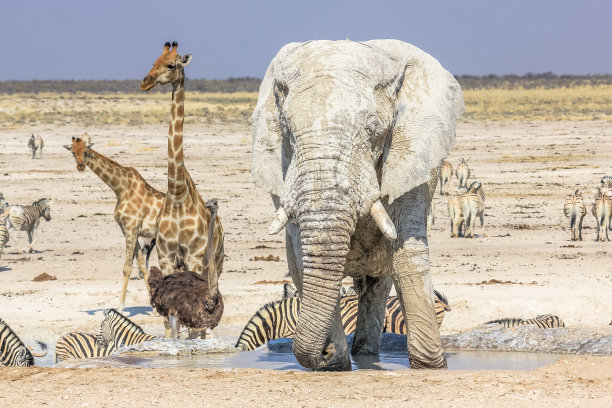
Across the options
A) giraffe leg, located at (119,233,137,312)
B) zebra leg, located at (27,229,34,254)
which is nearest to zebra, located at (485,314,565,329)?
giraffe leg, located at (119,233,137,312)

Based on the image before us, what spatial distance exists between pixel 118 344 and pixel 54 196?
12928 millimetres

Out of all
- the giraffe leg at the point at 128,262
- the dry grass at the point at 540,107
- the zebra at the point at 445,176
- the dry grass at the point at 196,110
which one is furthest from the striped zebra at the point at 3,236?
the dry grass at the point at 540,107

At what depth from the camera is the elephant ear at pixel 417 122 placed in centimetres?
607

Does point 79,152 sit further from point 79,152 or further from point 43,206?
point 43,206

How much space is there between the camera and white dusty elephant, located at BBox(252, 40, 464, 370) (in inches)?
214

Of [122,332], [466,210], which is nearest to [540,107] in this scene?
[466,210]

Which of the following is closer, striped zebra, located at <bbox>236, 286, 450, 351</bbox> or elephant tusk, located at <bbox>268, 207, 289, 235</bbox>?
elephant tusk, located at <bbox>268, 207, 289, 235</bbox>

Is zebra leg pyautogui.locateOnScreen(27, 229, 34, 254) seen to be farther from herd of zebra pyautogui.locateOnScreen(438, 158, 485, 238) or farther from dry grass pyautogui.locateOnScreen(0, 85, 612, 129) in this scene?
dry grass pyautogui.locateOnScreen(0, 85, 612, 129)

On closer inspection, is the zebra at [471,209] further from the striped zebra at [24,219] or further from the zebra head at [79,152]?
the zebra head at [79,152]

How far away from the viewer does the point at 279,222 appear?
5.45m

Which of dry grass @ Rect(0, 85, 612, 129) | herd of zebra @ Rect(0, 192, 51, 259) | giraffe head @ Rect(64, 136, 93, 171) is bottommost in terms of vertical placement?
herd of zebra @ Rect(0, 192, 51, 259)

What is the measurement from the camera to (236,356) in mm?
7730

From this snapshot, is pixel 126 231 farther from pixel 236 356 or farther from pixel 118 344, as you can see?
pixel 236 356

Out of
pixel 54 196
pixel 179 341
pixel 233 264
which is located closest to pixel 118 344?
pixel 179 341
